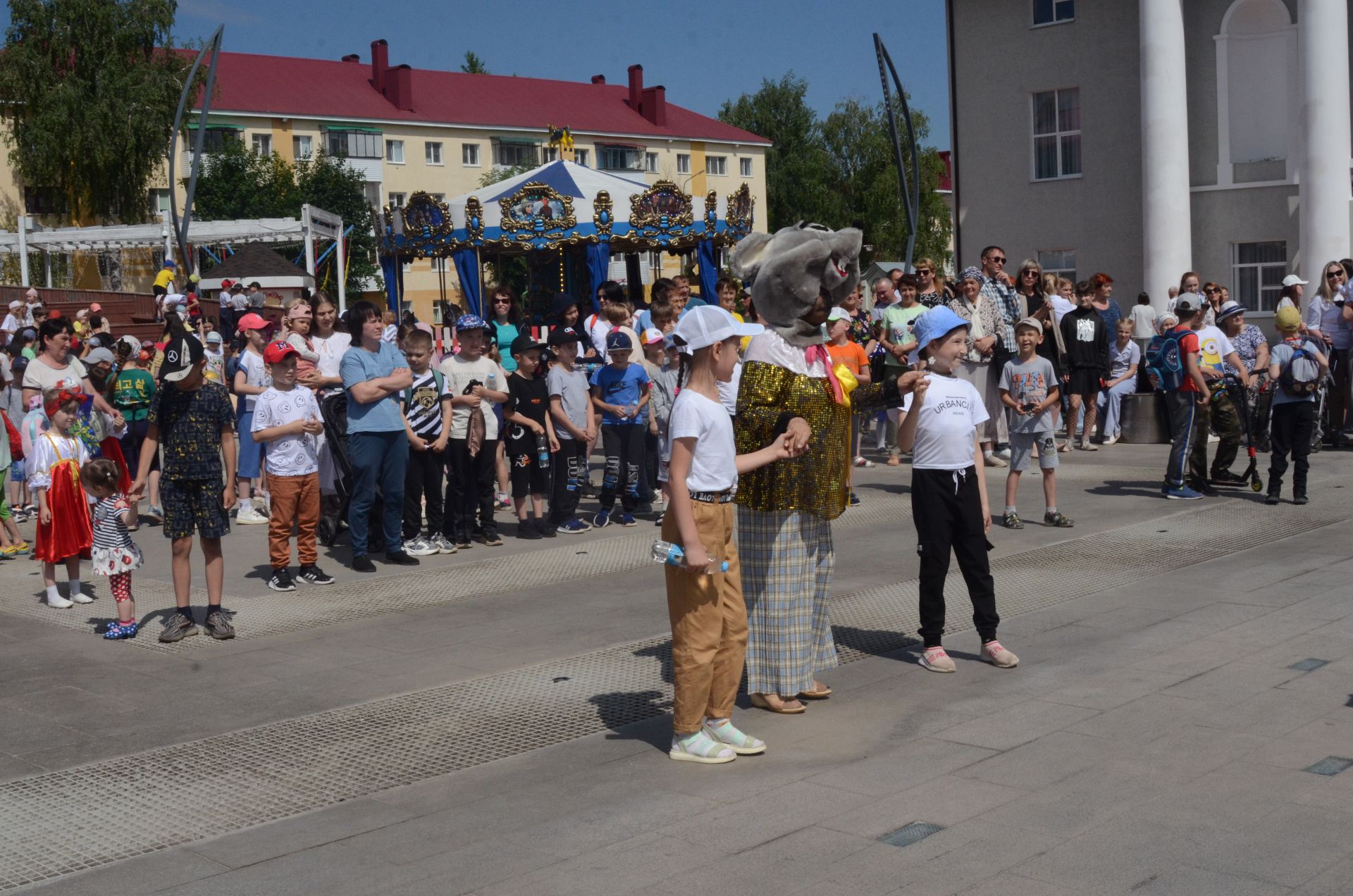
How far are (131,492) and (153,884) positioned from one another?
4742mm

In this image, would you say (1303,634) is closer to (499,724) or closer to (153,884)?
(499,724)

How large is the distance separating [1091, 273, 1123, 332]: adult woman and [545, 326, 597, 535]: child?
728cm

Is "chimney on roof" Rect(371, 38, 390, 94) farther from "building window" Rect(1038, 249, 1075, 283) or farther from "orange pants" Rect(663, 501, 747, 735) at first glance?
"orange pants" Rect(663, 501, 747, 735)

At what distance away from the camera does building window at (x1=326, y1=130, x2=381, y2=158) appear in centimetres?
7019

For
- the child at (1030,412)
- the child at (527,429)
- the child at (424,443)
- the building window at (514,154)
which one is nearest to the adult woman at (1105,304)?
the child at (1030,412)

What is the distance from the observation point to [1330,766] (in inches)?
Result: 208

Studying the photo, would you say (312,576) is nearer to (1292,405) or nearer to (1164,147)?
(1292,405)

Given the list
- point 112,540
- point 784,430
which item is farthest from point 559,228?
point 784,430

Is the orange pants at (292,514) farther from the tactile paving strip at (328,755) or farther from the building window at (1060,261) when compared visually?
the building window at (1060,261)

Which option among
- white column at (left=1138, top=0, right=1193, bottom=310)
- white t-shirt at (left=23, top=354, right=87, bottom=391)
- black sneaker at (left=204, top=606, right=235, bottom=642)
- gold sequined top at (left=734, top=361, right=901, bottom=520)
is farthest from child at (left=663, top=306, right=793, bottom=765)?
white column at (left=1138, top=0, right=1193, bottom=310)

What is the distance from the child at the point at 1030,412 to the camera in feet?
37.3

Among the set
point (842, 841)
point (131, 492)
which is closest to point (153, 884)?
point (842, 841)

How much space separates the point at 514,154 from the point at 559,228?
56.6 metres

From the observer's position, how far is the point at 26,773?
19.5 ft
